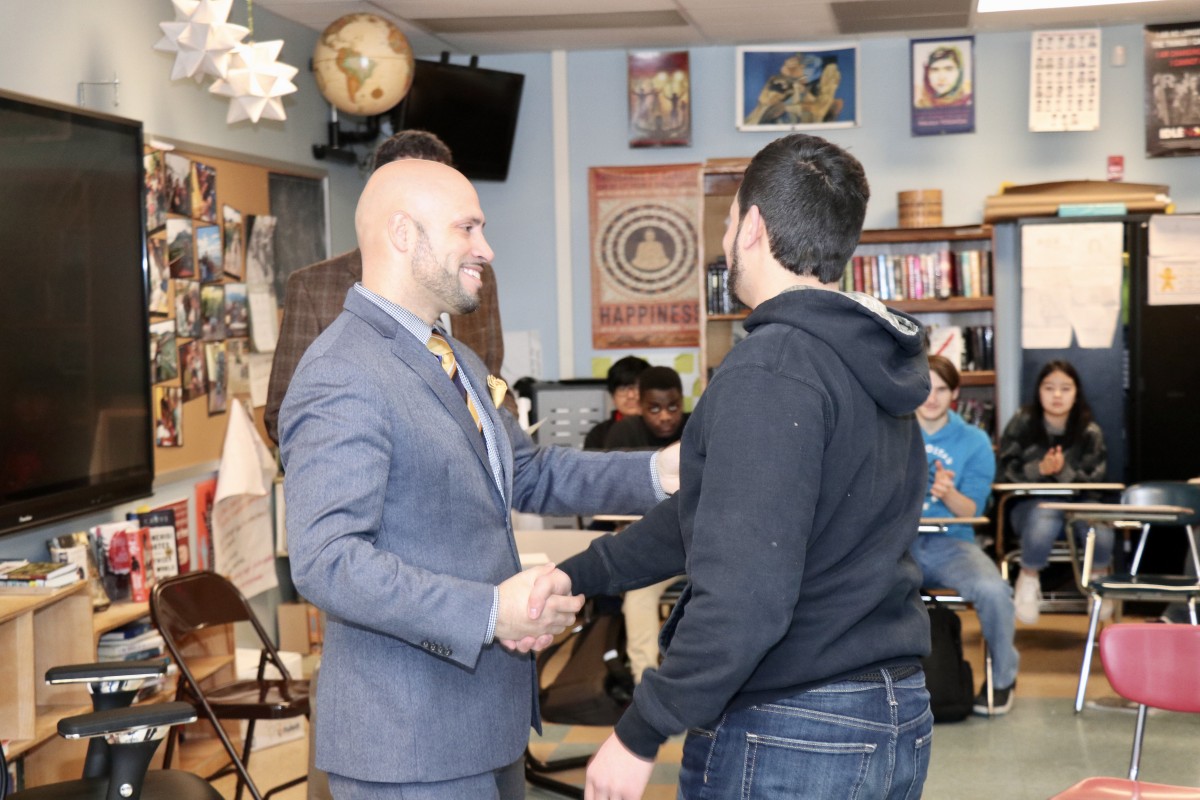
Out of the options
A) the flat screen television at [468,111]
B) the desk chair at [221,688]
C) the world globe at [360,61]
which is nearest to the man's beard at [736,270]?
the desk chair at [221,688]

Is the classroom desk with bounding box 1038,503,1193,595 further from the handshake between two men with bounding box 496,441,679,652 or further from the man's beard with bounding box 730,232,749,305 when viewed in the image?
the man's beard with bounding box 730,232,749,305

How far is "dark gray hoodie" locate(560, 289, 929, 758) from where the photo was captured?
1.59 meters

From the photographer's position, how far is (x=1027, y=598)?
6.07 metres

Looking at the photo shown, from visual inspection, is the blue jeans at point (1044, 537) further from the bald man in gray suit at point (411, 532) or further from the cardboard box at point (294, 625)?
the bald man in gray suit at point (411, 532)

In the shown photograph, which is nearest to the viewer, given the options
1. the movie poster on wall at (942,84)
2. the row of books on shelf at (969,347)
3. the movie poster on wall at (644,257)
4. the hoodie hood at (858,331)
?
the hoodie hood at (858,331)

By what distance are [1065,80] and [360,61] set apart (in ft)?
13.1

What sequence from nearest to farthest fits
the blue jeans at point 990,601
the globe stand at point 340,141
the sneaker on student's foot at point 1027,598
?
the blue jeans at point 990,601 → the sneaker on student's foot at point 1027,598 → the globe stand at point 340,141

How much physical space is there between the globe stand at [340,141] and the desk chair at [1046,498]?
12.4 ft

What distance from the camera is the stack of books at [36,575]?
140 inches

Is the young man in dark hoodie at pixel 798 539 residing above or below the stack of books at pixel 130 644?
above

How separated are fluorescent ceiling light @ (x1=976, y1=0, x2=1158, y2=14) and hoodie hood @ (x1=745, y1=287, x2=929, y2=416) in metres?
5.52

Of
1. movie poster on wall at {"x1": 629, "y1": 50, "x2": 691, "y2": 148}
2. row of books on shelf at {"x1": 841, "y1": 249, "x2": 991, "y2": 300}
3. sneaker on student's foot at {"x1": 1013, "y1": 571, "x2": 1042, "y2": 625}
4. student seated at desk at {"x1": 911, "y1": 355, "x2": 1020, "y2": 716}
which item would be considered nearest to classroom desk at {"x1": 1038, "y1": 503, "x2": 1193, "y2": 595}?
student seated at desk at {"x1": 911, "y1": 355, "x2": 1020, "y2": 716}

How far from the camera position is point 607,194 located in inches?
311

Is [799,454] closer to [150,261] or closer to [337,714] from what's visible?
[337,714]
